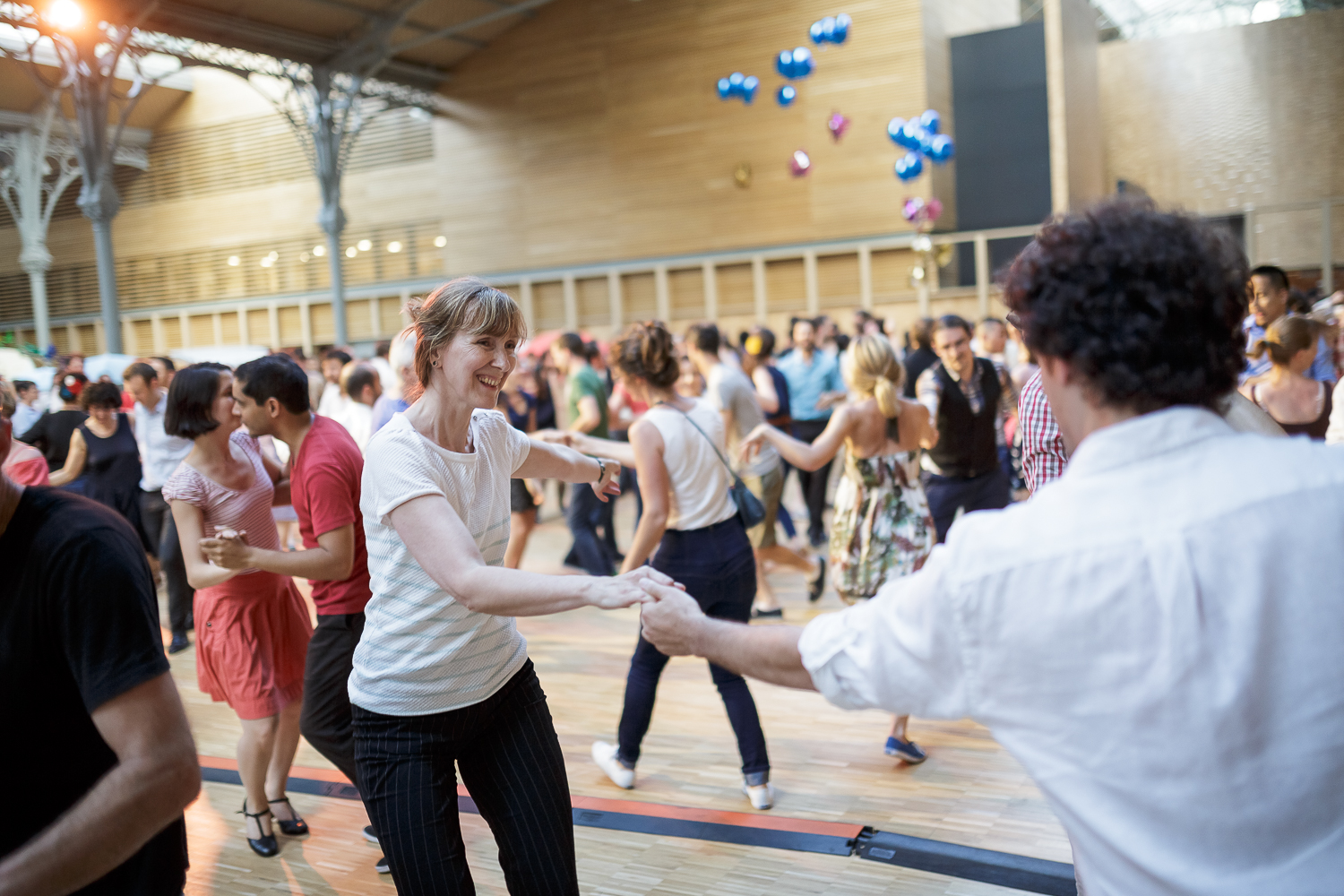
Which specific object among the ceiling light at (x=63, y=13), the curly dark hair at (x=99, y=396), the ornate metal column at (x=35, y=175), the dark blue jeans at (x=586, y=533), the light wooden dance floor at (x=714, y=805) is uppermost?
the ceiling light at (x=63, y=13)

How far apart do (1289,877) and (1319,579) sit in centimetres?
32

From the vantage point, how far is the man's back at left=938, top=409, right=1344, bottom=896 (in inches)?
40.6

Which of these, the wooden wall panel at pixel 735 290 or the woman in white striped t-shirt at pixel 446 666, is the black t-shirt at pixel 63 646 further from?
the wooden wall panel at pixel 735 290

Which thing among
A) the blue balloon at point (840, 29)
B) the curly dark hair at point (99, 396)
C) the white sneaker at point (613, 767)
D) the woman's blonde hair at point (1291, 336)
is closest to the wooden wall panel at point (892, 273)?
the blue balloon at point (840, 29)

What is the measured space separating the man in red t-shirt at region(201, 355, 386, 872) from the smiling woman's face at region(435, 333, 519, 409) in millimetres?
935

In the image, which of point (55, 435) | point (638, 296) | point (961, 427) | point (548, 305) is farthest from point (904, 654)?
point (548, 305)

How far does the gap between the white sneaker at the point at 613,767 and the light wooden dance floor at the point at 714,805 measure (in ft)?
0.12

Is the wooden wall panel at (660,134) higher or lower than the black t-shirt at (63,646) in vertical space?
higher

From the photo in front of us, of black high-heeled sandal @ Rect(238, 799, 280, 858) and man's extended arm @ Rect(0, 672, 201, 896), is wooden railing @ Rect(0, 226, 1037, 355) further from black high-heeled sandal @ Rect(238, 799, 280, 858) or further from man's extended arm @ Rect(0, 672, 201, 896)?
man's extended arm @ Rect(0, 672, 201, 896)

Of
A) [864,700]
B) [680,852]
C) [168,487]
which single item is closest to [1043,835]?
[680,852]

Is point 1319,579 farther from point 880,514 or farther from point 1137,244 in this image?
point 880,514

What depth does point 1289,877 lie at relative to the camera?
1.06 m

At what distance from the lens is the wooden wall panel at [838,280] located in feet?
51.0

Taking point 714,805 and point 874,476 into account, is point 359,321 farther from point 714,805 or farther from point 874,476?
point 714,805
